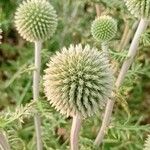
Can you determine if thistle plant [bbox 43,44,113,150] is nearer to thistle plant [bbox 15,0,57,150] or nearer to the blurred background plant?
thistle plant [bbox 15,0,57,150]

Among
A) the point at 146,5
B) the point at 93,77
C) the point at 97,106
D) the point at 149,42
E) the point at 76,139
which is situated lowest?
the point at 76,139

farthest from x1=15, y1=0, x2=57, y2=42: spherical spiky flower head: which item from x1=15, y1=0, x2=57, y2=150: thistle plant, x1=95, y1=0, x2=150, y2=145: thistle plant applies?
x1=95, y1=0, x2=150, y2=145: thistle plant

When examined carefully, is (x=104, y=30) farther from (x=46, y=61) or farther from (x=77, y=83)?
(x=46, y=61)

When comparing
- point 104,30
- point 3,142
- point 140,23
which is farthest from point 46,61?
point 3,142

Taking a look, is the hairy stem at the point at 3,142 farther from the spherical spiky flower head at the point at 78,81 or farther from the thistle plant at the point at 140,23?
the thistle plant at the point at 140,23

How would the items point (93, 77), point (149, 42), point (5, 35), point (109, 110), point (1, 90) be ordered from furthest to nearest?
1. point (5, 35)
2. point (1, 90)
3. point (109, 110)
4. point (149, 42)
5. point (93, 77)

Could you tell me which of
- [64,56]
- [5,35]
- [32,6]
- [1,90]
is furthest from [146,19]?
[5,35]

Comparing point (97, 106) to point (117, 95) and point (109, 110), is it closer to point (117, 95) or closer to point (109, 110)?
point (117, 95)
